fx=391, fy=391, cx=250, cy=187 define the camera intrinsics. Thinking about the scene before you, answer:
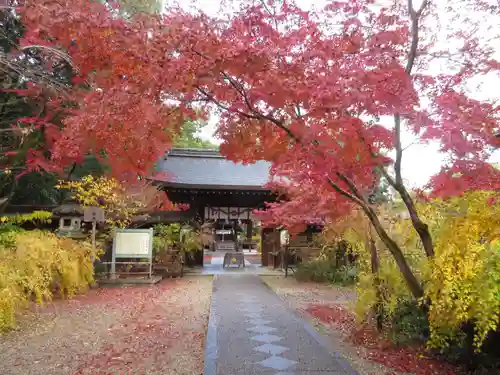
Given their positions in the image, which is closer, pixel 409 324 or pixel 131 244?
pixel 409 324

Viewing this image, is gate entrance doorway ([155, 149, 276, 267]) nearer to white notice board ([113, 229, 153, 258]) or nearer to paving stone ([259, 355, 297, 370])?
white notice board ([113, 229, 153, 258])

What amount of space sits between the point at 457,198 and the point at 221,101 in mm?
2940

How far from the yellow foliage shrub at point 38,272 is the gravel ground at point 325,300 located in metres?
4.58

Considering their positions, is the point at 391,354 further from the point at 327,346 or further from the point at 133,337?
the point at 133,337

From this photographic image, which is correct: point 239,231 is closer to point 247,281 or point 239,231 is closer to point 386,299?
point 247,281

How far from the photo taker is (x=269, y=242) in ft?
54.9

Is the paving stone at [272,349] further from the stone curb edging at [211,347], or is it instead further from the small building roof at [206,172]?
the small building roof at [206,172]

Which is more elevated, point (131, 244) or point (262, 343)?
point (131, 244)

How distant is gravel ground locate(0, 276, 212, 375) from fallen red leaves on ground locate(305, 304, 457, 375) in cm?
214

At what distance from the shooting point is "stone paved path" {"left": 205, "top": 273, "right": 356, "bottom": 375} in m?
4.13

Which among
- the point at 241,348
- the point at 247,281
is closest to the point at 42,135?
the point at 247,281

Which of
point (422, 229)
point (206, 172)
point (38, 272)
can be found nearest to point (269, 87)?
point (422, 229)

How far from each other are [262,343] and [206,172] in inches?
470

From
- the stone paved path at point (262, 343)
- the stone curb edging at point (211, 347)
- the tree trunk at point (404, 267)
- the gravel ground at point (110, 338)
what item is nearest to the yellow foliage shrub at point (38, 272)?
the gravel ground at point (110, 338)
